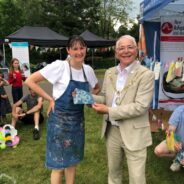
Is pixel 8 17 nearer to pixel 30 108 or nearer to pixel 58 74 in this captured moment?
pixel 30 108

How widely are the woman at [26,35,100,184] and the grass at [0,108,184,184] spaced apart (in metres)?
0.52

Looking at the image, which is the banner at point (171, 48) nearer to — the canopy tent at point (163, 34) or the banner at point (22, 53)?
the canopy tent at point (163, 34)

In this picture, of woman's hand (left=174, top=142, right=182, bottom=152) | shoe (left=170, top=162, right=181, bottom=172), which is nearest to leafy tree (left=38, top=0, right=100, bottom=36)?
shoe (left=170, top=162, right=181, bottom=172)

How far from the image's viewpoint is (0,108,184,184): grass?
3.76 m

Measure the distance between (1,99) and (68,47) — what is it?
3745mm

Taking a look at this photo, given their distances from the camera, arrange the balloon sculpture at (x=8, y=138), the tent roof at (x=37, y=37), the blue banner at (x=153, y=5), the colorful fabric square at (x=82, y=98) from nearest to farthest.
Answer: the colorful fabric square at (x=82, y=98) → the blue banner at (x=153, y=5) → the balloon sculpture at (x=8, y=138) → the tent roof at (x=37, y=37)

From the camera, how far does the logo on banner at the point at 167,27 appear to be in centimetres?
529

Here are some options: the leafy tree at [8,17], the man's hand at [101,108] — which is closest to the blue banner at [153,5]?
the man's hand at [101,108]

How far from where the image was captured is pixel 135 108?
2.47 meters

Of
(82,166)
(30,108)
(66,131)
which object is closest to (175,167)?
(82,166)

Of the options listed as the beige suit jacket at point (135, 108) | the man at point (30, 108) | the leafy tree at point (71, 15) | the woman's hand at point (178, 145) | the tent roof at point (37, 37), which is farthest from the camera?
the leafy tree at point (71, 15)

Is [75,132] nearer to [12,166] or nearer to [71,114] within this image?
[71,114]

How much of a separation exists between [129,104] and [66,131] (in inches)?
25.1

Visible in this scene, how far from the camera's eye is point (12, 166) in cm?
425
